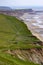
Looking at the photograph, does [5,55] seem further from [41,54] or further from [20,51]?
A: [41,54]

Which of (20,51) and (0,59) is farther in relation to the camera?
(20,51)

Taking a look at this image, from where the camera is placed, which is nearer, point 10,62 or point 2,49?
point 10,62

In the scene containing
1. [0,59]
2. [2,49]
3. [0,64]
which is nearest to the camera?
[0,64]

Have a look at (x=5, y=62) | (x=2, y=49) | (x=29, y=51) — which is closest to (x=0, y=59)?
(x=5, y=62)

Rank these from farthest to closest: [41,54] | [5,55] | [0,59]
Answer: [41,54] → [5,55] → [0,59]

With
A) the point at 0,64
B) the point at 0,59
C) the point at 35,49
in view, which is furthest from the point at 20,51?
the point at 0,64

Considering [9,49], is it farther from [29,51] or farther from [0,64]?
[0,64]
